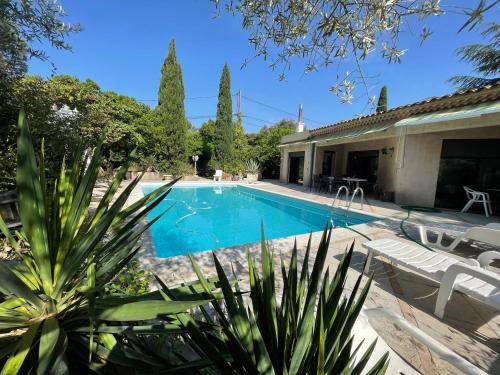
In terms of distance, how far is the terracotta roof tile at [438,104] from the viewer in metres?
7.57

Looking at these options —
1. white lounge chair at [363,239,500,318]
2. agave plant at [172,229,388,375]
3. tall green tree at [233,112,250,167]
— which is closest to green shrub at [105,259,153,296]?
agave plant at [172,229,388,375]

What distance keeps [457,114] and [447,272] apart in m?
7.47

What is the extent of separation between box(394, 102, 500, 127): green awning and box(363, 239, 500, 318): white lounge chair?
588 cm

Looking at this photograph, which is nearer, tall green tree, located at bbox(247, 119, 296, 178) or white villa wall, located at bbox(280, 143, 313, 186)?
white villa wall, located at bbox(280, 143, 313, 186)

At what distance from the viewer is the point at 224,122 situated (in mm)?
24516

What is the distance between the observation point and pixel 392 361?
6.66 feet

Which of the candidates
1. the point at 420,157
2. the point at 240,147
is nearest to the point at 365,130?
the point at 420,157

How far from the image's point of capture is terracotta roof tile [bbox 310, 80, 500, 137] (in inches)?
298

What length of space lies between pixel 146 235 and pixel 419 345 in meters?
5.22

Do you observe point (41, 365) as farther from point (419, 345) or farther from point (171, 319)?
point (419, 345)

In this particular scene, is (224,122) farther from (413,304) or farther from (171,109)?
(413,304)

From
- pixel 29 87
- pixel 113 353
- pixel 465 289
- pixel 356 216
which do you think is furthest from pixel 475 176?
pixel 29 87

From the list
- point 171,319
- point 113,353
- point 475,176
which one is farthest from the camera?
point 475,176

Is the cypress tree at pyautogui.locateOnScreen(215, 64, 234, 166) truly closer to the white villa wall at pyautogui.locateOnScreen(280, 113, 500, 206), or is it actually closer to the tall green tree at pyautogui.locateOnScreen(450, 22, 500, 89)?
the white villa wall at pyautogui.locateOnScreen(280, 113, 500, 206)
